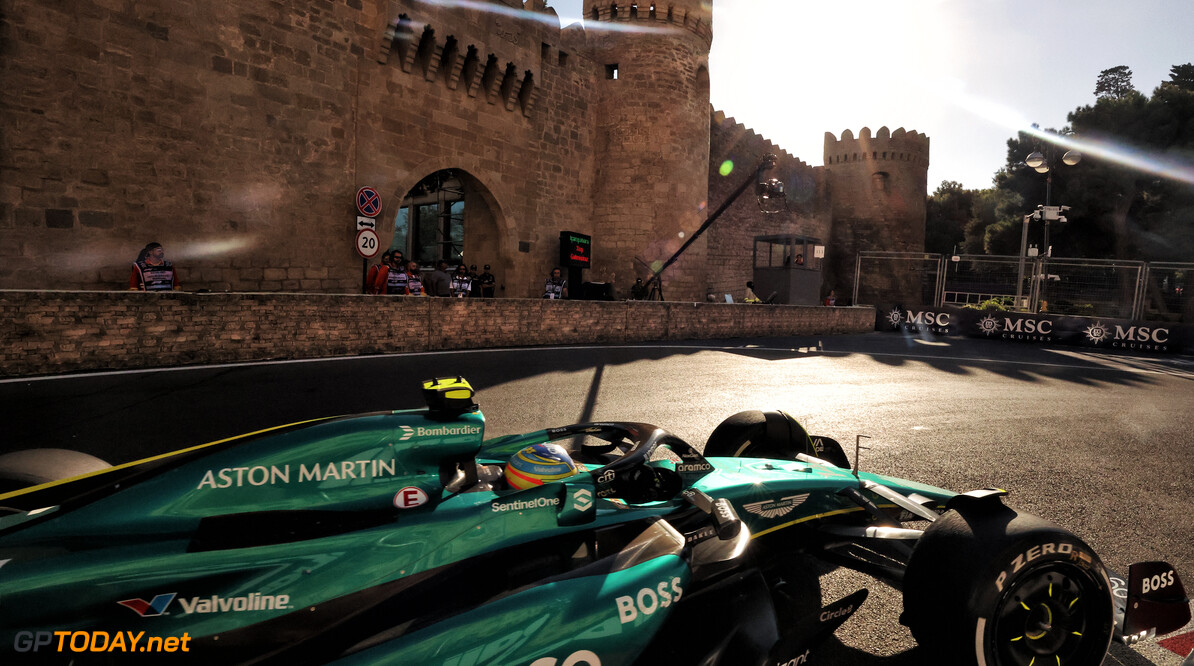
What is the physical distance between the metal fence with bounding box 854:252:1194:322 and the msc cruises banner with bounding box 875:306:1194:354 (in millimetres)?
1451

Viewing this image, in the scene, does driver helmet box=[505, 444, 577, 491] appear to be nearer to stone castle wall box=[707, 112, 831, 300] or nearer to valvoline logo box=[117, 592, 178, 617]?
valvoline logo box=[117, 592, 178, 617]

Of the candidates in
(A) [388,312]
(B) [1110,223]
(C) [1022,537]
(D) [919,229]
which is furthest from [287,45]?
(B) [1110,223]

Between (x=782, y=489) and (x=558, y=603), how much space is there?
1.30 m

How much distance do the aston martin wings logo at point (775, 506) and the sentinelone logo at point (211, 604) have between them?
1751 millimetres

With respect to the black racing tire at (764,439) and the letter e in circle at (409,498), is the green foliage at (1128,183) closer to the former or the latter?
the black racing tire at (764,439)

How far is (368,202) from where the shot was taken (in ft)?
48.9

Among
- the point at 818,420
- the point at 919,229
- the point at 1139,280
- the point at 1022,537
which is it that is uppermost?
the point at 919,229

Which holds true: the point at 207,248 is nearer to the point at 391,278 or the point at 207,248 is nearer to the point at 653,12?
the point at 391,278

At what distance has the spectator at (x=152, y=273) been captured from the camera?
10.2m

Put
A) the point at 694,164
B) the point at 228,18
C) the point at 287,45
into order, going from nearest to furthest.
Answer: the point at 228,18 → the point at 287,45 → the point at 694,164

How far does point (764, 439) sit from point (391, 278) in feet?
37.1

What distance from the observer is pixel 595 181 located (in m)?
23.0

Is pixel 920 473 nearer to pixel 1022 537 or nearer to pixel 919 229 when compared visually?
pixel 1022 537
